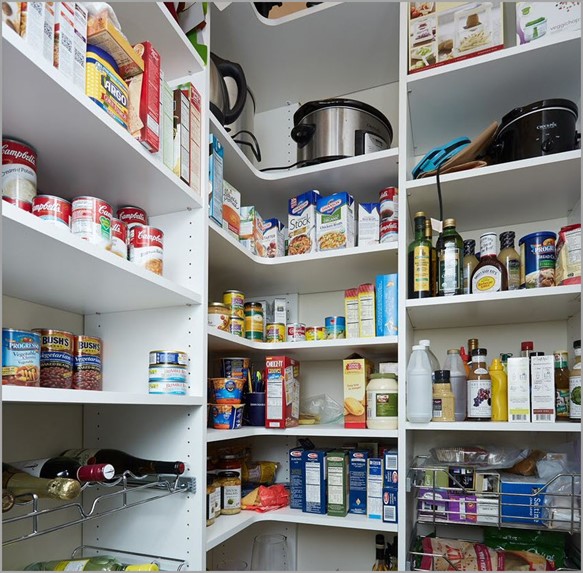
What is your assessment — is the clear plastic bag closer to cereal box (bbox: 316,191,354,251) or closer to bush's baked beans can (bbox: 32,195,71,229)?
cereal box (bbox: 316,191,354,251)

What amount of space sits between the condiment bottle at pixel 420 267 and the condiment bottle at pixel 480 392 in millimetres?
230

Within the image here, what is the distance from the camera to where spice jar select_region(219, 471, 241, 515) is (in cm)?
144

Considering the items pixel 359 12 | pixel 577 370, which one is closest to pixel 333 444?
pixel 577 370

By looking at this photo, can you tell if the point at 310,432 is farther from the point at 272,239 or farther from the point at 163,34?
the point at 163,34

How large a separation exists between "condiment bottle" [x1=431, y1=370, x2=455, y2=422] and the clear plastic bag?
0.45 m

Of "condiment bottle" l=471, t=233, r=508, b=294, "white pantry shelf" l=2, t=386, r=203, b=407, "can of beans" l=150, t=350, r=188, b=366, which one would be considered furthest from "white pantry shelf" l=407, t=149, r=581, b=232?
"white pantry shelf" l=2, t=386, r=203, b=407

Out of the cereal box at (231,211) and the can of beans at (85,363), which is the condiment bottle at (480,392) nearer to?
→ the cereal box at (231,211)

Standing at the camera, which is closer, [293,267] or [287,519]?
[287,519]

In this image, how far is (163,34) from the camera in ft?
3.80

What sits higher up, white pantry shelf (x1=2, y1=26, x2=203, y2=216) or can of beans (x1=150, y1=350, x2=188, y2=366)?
white pantry shelf (x1=2, y1=26, x2=203, y2=216)

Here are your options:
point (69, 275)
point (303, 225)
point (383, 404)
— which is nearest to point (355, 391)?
point (383, 404)


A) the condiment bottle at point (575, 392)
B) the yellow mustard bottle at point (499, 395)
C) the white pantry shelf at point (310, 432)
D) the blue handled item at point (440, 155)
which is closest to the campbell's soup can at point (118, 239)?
the white pantry shelf at point (310, 432)

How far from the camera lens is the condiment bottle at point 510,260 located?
1.35 m

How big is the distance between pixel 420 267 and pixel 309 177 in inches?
18.7
